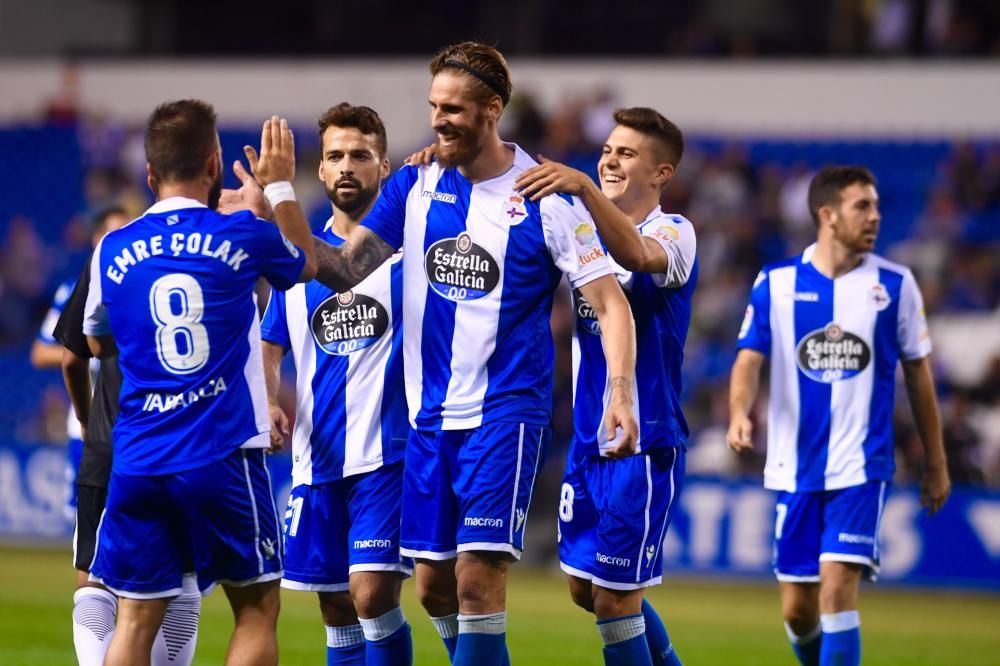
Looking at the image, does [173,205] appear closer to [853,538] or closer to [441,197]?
[441,197]

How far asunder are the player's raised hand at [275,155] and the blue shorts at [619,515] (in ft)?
6.32

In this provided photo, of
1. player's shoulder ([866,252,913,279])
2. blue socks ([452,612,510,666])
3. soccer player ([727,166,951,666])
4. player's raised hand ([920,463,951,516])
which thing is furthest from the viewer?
player's shoulder ([866,252,913,279])

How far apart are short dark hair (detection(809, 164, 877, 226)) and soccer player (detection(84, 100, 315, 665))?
12.1ft

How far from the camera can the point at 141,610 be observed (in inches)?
221

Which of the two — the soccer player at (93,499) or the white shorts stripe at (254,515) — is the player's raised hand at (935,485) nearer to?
the soccer player at (93,499)

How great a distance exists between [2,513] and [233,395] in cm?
1255

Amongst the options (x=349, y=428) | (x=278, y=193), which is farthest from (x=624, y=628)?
(x=278, y=193)

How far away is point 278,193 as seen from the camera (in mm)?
5898

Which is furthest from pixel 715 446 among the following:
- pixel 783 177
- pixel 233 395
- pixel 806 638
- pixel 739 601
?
pixel 233 395

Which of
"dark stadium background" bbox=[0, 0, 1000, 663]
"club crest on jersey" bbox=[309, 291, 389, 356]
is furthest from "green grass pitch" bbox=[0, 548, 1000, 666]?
"club crest on jersey" bbox=[309, 291, 389, 356]

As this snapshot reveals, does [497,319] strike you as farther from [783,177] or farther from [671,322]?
[783,177]

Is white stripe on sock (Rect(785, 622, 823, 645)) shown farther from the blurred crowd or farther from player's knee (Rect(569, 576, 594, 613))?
the blurred crowd

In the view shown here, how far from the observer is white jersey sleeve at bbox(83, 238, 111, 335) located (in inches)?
227

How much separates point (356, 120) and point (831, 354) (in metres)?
2.94
